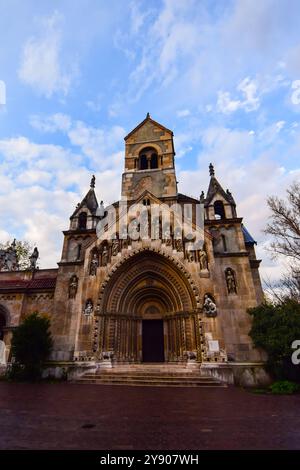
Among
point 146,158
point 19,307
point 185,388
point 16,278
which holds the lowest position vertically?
point 185,388

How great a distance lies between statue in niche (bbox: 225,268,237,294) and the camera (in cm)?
1354

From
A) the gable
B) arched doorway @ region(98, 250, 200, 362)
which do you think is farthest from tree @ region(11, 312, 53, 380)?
the gable

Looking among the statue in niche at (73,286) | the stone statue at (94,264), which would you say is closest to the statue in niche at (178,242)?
the stone statue at (94,264)

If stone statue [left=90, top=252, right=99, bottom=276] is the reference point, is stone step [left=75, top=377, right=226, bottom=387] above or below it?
below

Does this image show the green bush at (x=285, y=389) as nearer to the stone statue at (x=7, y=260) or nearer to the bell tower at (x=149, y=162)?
the bell tower at (x=149, y=162)

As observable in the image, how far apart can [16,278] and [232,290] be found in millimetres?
16113

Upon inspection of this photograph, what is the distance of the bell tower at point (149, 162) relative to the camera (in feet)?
64.0

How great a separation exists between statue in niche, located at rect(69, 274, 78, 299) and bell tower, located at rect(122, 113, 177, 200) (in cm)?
780

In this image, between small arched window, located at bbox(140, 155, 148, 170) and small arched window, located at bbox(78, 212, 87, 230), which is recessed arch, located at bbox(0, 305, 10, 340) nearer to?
small arched window, located at bbox(78, 212, 87, 230)

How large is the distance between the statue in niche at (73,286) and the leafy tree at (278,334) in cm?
1035

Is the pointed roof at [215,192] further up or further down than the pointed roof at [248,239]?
further up

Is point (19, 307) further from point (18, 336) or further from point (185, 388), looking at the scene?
point (185, 388)

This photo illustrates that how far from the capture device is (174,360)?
13.2 m
